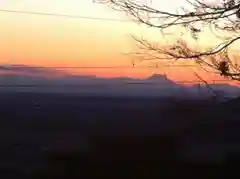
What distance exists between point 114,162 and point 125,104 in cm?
111

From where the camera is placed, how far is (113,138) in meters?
10.5

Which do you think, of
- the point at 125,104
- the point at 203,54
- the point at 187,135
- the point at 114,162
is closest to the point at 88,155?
the point at 114,162

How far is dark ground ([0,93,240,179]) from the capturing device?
10281 millimetres

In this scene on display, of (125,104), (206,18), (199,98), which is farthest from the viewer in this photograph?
(125,104)

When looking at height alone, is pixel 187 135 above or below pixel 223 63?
below

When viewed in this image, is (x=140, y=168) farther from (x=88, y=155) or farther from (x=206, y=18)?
(x=206, y=18)

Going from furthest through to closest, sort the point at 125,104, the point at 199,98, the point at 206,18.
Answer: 1. the point at 125,104
2. the point at 199,98
3. the point at 206,18

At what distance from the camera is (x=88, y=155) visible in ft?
34.9

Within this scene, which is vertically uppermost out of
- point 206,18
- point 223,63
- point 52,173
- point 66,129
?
point 206,18

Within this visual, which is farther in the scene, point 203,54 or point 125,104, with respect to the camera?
point 125,104

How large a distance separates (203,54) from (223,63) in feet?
0.86

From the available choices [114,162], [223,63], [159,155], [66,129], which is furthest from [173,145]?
[223,63]

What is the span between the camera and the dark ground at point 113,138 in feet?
33.7

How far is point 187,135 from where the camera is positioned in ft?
35.6
